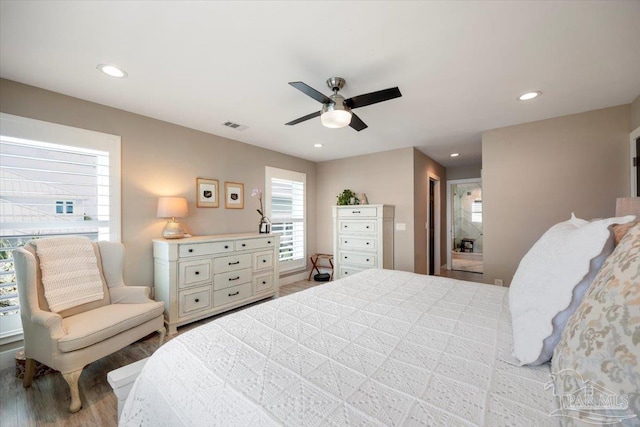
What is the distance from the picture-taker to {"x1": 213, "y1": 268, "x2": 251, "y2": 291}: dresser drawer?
3022 mm

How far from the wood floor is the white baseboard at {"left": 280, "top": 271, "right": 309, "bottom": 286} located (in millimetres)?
2549

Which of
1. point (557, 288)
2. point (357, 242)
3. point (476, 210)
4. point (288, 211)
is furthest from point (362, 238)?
point (476, 210)

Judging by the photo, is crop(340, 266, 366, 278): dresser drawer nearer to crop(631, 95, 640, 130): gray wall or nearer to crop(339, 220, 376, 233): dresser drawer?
crop(339, 220, 376, 233): dresser drawer

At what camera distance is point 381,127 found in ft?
10.6

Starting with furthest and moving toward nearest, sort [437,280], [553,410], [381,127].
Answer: [381,127]
[437,280]
[553,410]

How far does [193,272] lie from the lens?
2799mm

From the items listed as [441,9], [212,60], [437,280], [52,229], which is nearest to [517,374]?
[437,280]

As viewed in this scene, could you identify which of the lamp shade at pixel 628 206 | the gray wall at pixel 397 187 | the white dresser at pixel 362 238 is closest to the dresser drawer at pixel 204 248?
the white dresser at pixel 362 238

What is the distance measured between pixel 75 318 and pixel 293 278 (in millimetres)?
3155

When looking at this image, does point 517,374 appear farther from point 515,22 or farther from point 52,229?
point 52,229

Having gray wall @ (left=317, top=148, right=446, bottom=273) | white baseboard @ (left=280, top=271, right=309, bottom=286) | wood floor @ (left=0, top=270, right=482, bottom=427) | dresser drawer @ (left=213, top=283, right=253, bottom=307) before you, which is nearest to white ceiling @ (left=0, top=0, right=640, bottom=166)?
gray wall @ (left=317, top=148, right=446, bottom=273)

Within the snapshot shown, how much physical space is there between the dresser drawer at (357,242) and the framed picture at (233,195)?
5.91 ft

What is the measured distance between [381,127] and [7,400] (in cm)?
414

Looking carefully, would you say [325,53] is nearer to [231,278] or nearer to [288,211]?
[231,278]
